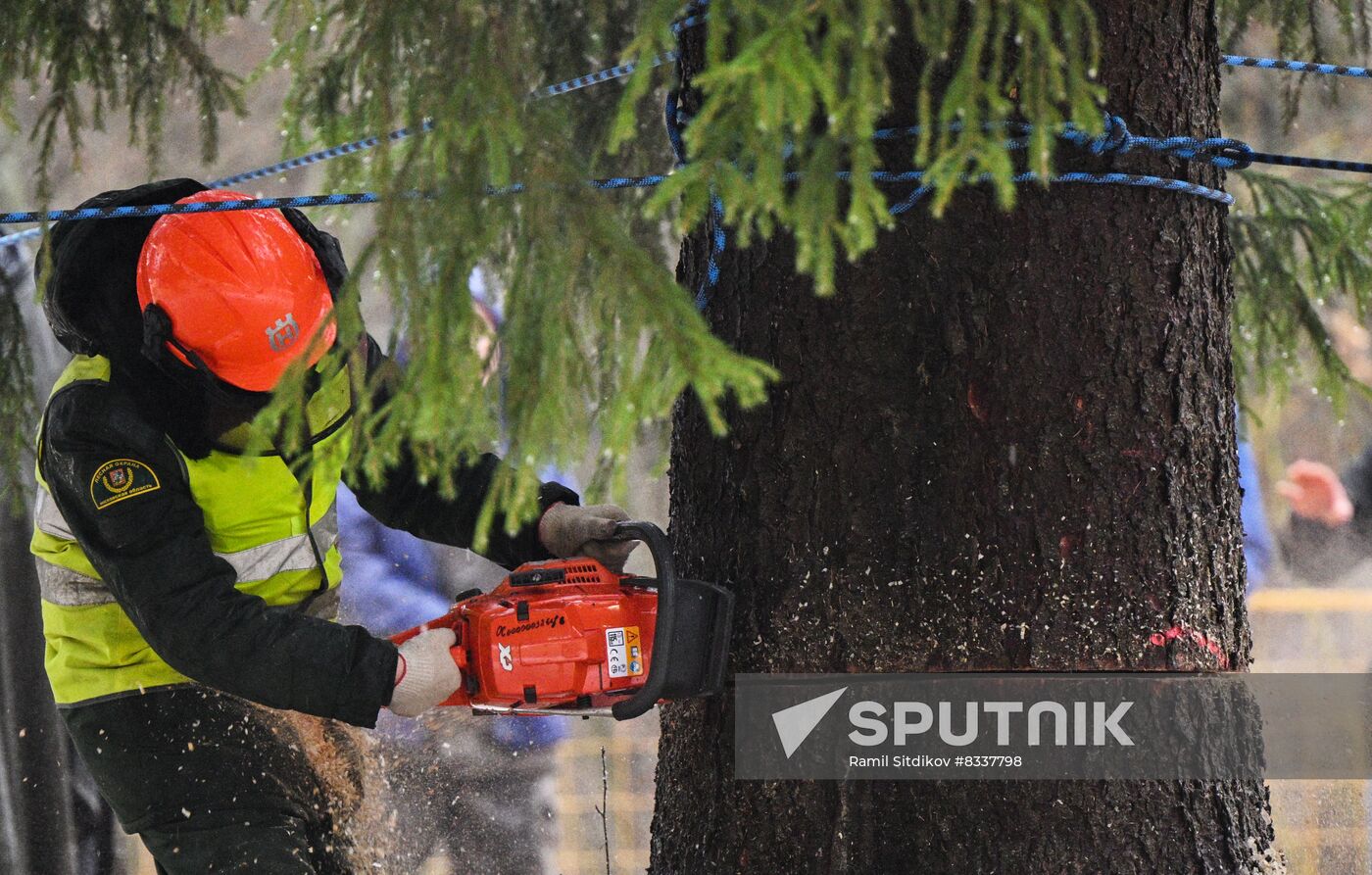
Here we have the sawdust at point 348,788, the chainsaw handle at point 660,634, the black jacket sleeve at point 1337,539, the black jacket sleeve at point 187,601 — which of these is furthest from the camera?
the black jacket sleeve at point 1337,539

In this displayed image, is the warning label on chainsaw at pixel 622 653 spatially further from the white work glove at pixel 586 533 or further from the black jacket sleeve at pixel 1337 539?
the black jacket sleeve at pixel 1337 539

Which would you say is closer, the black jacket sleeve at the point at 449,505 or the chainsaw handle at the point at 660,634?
the chainsaw handle at the point at 660,634

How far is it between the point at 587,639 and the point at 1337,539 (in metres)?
5.35

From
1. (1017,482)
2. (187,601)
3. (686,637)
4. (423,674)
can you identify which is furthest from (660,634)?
(187,601)

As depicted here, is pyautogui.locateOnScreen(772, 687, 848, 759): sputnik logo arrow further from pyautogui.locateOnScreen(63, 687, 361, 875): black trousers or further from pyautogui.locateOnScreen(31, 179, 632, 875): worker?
pyautogui.locateOnScreen(63, 687, 361, 875): black trousers

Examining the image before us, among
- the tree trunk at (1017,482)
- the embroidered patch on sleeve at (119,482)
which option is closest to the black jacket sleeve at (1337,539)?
the tree trunk at (1017,482)

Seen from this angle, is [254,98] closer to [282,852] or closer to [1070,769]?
[282,852]

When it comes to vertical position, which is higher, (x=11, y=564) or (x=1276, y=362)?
(x=1276, y=362)

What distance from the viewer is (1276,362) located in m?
3.55

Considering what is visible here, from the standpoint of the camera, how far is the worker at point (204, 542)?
2.24m

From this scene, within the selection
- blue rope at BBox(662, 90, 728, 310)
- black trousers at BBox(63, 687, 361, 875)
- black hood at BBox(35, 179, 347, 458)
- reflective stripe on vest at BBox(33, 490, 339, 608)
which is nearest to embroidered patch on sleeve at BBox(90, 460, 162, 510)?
black hood at BBox(35, 179, 347, 458)

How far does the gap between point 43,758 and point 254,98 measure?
10.5 ft

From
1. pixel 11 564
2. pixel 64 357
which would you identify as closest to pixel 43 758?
pixel 11 564

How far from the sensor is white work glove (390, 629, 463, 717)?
2244 mm
